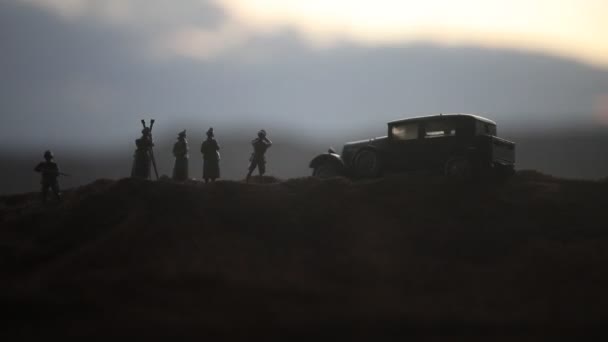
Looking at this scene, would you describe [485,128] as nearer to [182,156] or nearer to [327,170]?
[327,170]

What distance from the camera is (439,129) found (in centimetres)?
1491

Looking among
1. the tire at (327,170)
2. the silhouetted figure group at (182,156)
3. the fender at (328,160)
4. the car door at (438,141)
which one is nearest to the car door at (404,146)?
the car door at (438,141)

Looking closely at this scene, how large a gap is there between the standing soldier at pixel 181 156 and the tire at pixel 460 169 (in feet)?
28.5

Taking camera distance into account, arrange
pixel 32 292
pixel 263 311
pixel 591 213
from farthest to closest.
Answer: pixel 591 213 < pixel 32 292 < pixel 263 311

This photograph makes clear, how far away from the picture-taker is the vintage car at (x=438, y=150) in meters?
14.3

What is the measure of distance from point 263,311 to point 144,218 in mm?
5130

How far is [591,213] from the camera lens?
530 inches

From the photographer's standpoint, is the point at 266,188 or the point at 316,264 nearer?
the point at 316,264

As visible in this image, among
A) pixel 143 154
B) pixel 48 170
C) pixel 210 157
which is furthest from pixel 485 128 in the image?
pixel 48 170

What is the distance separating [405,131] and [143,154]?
335 inches

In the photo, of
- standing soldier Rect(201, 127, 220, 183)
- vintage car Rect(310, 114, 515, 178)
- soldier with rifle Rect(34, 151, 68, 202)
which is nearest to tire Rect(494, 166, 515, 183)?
vintage car Rect(310, 114, 515, 178)

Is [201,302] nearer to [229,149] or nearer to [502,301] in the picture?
[502,301]

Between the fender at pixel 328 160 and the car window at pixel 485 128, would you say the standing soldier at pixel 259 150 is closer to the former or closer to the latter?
the fender at pixel 328 160

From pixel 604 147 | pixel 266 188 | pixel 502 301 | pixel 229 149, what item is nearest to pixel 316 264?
pixel 502 301
